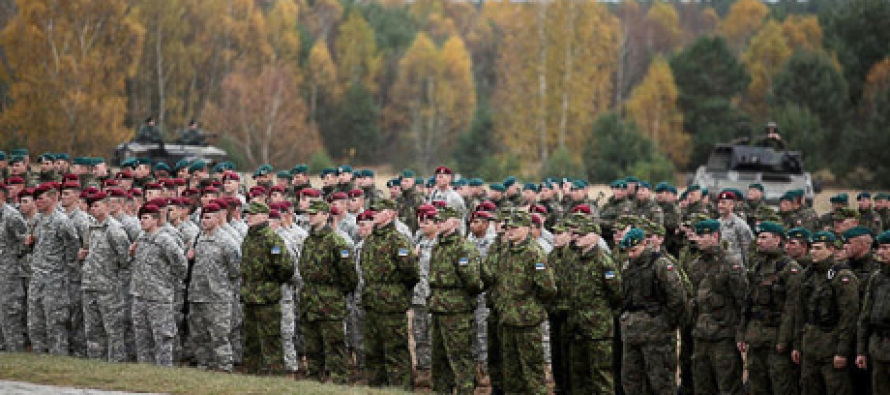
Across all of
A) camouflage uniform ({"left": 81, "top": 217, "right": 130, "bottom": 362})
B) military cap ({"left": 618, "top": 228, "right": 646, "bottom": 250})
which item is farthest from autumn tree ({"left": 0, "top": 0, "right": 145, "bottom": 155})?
military cap ({"left": 618, "top": 228, "right": 646, "bottom": 250})

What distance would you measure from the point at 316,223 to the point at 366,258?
67 cm

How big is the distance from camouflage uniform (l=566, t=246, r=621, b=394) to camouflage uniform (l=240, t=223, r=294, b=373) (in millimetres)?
2857

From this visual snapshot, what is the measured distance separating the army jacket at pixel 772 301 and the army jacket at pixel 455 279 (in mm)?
2512

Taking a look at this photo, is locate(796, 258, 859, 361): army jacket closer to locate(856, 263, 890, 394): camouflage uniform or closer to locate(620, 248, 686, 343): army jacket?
locate(856, 263, 890, 394): camouflage uniform

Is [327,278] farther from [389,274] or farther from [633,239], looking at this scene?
[633,239]

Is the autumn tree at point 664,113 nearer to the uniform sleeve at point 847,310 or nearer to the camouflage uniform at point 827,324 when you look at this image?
the camouflage uniform at point 827,324

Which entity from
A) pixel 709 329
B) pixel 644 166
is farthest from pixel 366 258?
pixel 644 166

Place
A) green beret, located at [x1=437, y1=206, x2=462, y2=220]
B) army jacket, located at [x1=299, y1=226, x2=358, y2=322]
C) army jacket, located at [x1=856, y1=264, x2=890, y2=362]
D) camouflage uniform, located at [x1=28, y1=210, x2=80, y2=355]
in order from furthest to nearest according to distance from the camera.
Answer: camouflage uniform, located at [x1=28, y1=210, x2=80, y2=355]
army jacket, located at [x1=299, y1=226, x2=358, y2=322]
green beret, located at [x1=437, y1=206, x2=462, y2=220]
army jacket, located at [x1=856, y1=264, x2=890, y2=362]

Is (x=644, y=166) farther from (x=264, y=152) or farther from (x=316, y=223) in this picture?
(x=316, y=223)

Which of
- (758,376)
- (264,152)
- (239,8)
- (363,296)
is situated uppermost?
(239,8)

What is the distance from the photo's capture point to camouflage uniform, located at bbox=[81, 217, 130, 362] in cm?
1007

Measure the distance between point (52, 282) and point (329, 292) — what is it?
3448mm

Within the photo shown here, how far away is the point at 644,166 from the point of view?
38.6 meters

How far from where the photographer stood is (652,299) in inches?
334
